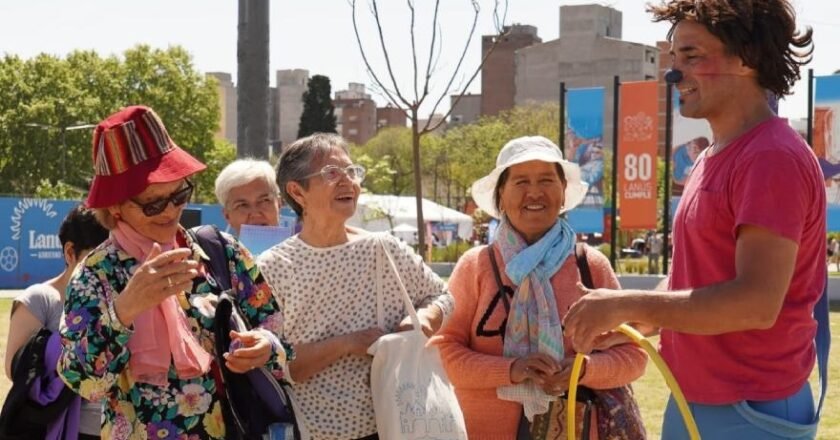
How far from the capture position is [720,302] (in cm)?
278

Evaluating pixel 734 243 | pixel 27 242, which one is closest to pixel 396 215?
pixel 27 242

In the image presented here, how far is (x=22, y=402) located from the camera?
14.8 feet

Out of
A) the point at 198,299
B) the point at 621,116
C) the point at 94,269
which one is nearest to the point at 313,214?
the point at 198,299

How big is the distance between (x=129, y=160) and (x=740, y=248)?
5.91 ft

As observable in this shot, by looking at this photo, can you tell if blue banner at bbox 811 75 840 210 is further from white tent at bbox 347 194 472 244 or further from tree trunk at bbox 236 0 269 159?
white tent at bbox 347 194 472 244

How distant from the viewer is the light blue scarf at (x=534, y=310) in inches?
169

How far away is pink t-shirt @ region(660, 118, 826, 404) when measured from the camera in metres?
2.85

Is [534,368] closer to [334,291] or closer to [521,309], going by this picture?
[521,309]

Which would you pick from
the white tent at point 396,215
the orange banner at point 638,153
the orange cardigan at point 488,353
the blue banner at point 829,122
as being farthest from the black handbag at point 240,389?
the white tent at point 396,215

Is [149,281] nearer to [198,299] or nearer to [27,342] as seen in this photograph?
[198,299]

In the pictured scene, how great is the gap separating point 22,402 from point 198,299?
4.45 feet

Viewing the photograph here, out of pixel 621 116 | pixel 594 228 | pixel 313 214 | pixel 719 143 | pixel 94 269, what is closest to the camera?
pixel 719 143

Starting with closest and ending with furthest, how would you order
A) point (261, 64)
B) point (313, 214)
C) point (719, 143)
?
1. point (719, 143)
2. point (313, 214)
3. point (261, 64)

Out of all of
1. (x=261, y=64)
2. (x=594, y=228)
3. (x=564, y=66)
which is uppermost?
(x=564, y=66)
